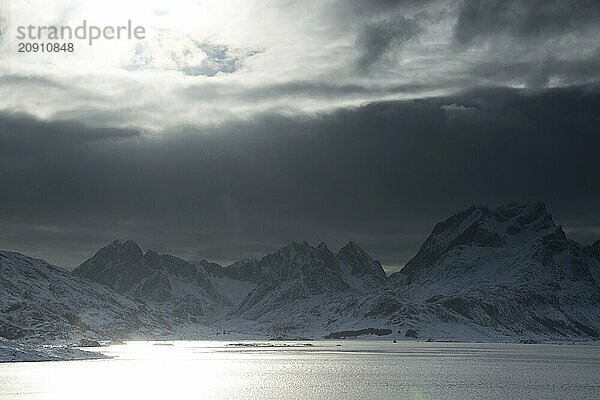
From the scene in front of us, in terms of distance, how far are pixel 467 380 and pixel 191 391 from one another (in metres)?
67.6

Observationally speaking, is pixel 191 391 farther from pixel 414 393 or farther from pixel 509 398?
pixel 509 398

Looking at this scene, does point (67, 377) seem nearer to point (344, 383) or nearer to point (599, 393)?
point (344, 383)

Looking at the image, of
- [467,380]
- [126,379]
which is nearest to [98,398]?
[126,379]

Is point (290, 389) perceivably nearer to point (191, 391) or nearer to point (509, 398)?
point (191, 391)

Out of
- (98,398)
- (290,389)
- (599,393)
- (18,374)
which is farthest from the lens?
(18,374)

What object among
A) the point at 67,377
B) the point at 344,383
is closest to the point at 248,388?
the point at 344,383

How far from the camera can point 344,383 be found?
185500 mm

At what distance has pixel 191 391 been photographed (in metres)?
166

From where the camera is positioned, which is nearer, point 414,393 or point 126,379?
point 414,393

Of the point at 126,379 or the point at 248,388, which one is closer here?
the point at 248,388

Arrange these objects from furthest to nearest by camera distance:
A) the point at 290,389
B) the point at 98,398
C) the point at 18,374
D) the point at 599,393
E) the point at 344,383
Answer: the point at 18,374 < the point at 344,383 < the point at 290,389 < the point at 599,393 < the point at 98,398

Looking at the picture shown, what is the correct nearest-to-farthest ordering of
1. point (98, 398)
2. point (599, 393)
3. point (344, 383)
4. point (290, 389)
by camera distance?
point (98, 398) < point (599, 393) < point (290, 389) < point (344, 383)

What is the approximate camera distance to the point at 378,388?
16912 cm

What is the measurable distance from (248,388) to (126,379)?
3689cm
